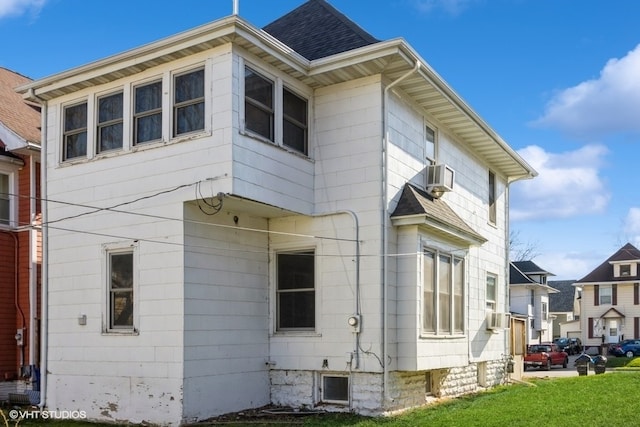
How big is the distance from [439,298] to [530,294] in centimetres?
3730

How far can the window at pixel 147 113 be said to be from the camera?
1106cm

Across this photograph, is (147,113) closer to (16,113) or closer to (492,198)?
(16,113)

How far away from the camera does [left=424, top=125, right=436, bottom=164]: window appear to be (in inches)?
528

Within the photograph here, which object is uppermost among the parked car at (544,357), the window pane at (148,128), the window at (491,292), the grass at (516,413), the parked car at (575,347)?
the window pane at (148,128)

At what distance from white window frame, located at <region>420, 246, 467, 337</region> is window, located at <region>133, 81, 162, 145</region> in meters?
5.13

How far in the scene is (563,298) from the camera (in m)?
67.9

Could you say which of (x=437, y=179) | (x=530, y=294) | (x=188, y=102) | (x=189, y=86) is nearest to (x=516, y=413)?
(x=437, y=179)

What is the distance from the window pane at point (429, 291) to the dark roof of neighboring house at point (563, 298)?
5903cm

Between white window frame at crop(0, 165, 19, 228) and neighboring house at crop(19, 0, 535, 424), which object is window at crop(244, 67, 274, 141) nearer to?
neighboring house at crop(19, 0, 535, 424)

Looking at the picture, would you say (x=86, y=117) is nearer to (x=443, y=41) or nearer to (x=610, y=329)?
(x=443, y=41)

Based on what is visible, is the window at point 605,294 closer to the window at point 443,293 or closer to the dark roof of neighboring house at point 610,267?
the dark roof of neighboring house at point 610,267

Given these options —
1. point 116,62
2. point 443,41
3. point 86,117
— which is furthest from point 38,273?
point 443,41

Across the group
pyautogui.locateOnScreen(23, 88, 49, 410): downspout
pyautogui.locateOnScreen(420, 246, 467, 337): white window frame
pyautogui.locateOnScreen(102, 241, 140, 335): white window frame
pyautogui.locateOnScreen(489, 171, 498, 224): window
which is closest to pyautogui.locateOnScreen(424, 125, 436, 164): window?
pyautogui.locateOnScreen(420, 246, 467, 337): white window frame

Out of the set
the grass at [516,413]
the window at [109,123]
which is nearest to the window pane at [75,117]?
the window at [109,123]
